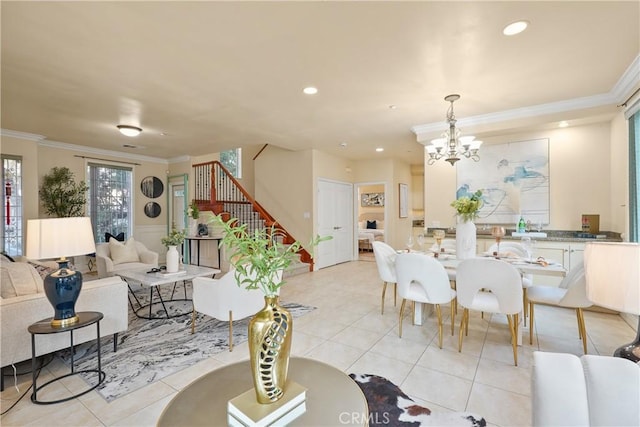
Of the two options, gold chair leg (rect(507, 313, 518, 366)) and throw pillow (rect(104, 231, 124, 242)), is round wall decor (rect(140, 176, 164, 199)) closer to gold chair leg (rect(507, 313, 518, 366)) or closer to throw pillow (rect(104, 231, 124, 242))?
throw pillow (rect(104, 231, 124, 242))

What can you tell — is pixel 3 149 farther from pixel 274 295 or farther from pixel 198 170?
pixel 274 295

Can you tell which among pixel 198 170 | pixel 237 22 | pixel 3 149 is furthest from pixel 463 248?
pixel 3 149

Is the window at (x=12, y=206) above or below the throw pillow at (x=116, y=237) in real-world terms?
above

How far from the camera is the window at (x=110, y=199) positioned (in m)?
6.63

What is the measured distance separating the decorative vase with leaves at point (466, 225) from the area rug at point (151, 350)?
8.25ft

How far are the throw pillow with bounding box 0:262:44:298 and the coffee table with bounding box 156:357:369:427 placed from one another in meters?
2.06

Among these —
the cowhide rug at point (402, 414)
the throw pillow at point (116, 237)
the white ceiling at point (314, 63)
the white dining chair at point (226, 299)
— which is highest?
the white ceiling at point (314, 63)

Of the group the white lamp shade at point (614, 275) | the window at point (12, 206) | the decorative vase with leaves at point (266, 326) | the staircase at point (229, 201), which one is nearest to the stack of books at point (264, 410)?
the decorative vase with leaves at point (266, 326)

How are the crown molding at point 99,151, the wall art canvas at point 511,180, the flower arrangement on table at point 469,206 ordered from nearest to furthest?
the flower arrangement on table at point 469,206
the wall art canvas at point 511,180
the crown molding at point 99,151

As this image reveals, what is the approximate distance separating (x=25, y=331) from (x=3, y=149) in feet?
15.0

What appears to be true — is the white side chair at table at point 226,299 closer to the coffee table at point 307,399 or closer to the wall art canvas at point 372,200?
the coffee table at point 307,399

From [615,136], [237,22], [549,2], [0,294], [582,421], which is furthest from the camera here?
[615,136]

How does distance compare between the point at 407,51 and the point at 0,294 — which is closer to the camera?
the point at 0,294

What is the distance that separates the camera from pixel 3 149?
195 inches
